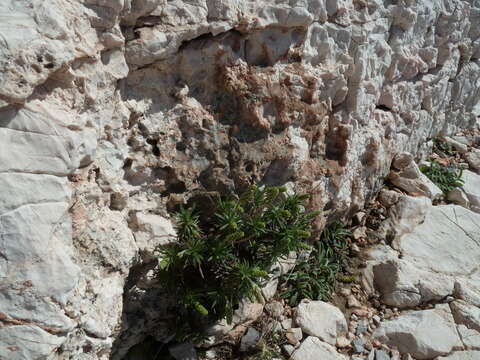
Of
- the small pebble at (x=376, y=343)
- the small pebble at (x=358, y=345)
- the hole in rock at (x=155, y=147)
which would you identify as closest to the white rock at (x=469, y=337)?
the small pebble at (x=376, y=343)

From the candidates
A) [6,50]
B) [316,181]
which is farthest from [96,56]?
[316,181]

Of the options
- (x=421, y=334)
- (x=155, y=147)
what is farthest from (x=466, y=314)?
(x=155, y=147)

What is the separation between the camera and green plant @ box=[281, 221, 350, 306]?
4.48 meters

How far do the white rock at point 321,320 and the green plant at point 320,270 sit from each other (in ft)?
0.45

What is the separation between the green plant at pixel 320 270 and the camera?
448 centimetres

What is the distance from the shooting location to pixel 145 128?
3.39m

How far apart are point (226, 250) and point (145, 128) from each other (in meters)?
1.11

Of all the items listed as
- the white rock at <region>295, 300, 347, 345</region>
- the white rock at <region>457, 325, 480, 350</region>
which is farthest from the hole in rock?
the white rock at <region>457, 325, 480, 350</region>

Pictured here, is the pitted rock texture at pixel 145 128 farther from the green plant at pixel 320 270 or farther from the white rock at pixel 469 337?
the white rock at pixel 469 337

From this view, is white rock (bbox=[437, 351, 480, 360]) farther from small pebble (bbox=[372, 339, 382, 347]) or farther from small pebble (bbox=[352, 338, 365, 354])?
small pebble (bbox=[352, 338, 365, 354])

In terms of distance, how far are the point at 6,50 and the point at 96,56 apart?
65 centimetres

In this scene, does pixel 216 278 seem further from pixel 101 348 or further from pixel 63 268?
pixel 63 268

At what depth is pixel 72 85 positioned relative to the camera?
2680 mm

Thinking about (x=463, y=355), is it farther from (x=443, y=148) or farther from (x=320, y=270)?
(x=443, y=148)
